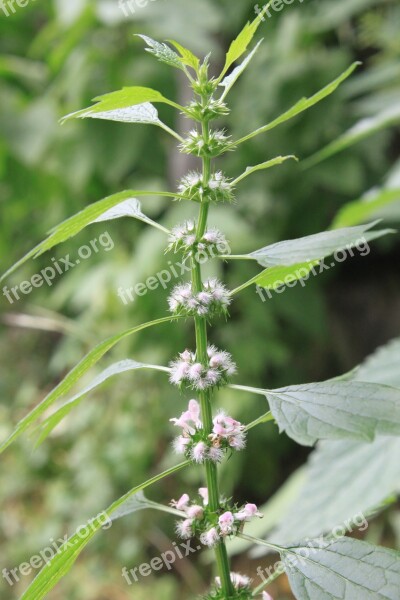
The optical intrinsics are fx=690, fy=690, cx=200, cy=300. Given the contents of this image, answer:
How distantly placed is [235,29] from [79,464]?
5.08 ft

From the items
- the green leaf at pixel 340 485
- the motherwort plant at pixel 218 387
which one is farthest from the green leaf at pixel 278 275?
the green leaf at pixel 340 485

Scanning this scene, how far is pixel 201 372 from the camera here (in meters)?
0.44

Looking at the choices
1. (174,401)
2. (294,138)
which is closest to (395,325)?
(294,138)

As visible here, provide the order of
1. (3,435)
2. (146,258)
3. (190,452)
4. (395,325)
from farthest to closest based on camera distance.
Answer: (395,325)
(3,435)
(146,258)
(190,452)

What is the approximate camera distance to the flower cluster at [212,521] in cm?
43

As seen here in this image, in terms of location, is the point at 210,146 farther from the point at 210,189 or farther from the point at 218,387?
the point at 218,387

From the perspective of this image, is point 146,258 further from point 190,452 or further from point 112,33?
point 190,452

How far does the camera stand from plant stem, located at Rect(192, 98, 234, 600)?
43 centimetres

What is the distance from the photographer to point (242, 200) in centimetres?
223

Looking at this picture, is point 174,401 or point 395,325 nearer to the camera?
point 174,401

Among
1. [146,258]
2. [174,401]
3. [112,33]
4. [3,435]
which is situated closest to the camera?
[146,258]

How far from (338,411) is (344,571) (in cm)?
9

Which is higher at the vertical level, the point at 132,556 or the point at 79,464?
the point at 79,464

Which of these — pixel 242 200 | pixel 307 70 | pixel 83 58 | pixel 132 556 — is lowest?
pixel 132 556
